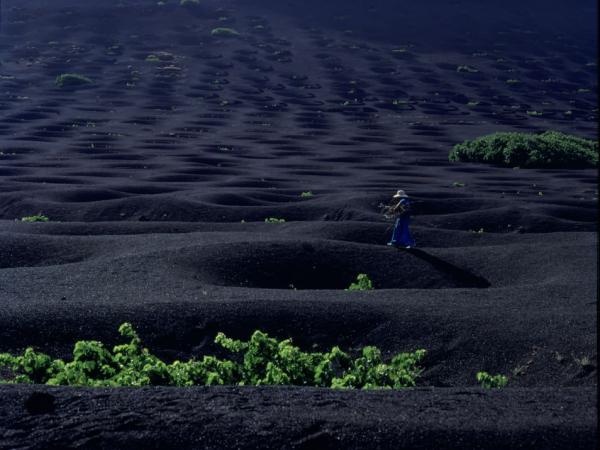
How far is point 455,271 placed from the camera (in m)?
12.8

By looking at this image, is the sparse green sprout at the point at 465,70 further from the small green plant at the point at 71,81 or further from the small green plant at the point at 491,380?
the small green plant at the point at 491,380

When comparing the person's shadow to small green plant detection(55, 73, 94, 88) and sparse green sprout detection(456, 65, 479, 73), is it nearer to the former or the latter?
small green plant detection(55, 73, 94, 88)

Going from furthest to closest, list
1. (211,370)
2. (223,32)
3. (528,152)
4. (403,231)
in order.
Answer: (223,32) → (528,152) → (403,231) → (211,370)

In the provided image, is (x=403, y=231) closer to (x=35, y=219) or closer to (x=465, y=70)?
(x=35, y=219)

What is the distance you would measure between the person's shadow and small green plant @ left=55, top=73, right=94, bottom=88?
42.3 metres

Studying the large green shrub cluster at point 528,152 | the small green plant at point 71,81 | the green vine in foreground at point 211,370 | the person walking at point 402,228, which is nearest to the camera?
the green vine in foreground at point 211,370

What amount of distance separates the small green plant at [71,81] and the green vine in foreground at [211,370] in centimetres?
4564

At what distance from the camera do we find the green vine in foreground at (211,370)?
24.5 feet

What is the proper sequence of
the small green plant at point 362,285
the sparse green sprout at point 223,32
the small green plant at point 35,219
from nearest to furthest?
the small green plant at point 362,285 → the small green plant at point 35,219 → the sparse green sprout at point 223,32

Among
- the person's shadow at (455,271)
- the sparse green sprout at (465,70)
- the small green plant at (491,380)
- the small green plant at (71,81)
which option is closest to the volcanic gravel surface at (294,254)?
the person's shadow at (455,271)

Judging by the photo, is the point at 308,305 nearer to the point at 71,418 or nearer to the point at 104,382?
the point at 104,382

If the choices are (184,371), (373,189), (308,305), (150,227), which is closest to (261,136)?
(373,189)

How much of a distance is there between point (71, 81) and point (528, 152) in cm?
3348

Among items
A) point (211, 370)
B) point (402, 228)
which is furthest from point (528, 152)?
point (211, 370)
